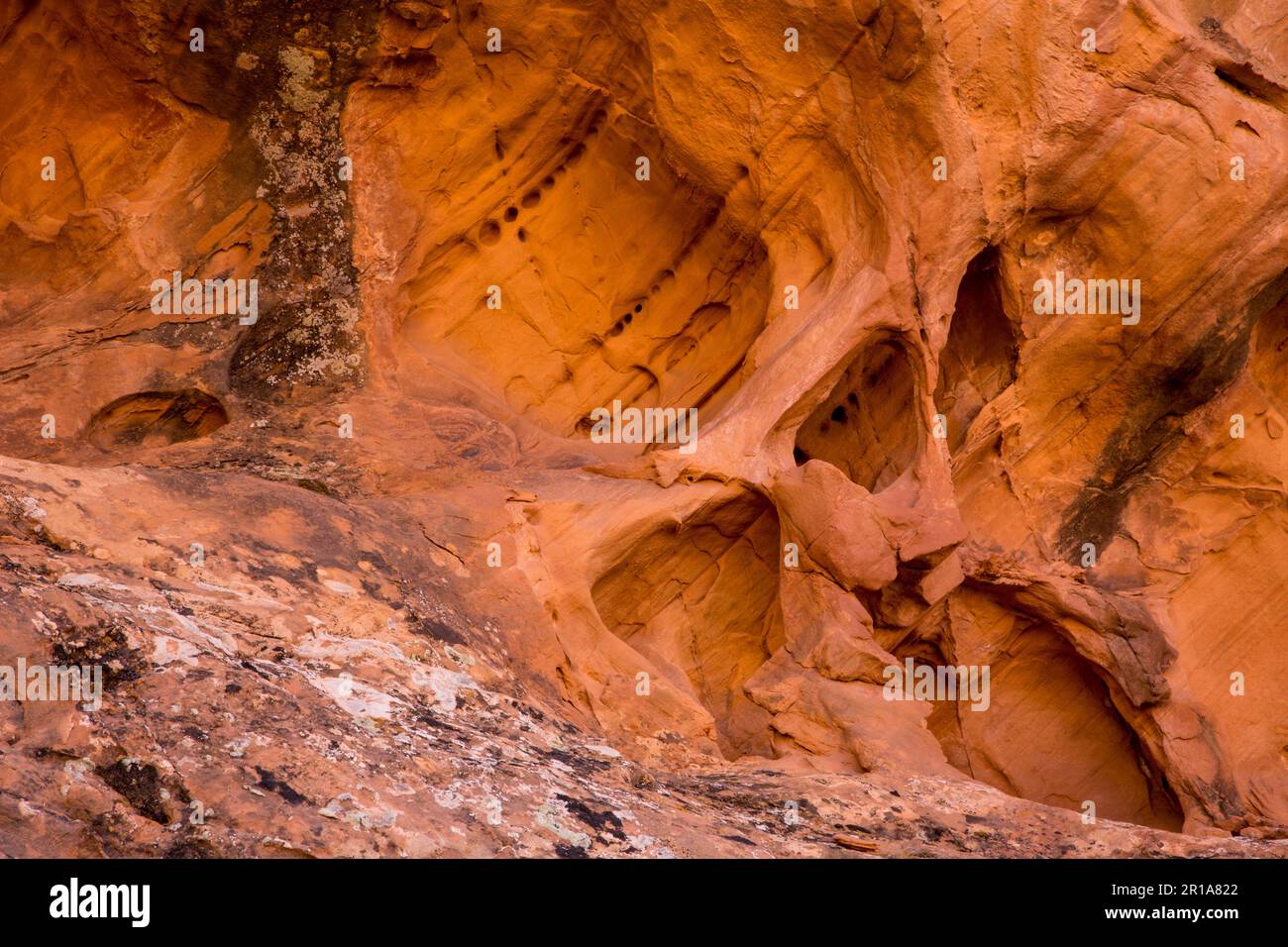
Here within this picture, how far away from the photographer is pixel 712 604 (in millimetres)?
8578

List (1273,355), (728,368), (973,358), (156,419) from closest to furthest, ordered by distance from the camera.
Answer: (156,419), (728,368), (973,358), (1273,355)

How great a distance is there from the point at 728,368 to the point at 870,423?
1063 millimetres

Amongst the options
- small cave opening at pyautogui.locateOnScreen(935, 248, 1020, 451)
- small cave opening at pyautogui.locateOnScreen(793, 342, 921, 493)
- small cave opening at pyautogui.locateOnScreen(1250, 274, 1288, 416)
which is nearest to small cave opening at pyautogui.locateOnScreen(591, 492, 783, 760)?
small cave opening at pyautogui.locateOnScreen(793, 342, 921, 493)

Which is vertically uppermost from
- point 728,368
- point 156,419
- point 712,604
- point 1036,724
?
point 728,368

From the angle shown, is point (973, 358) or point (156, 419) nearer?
point (156, 419)

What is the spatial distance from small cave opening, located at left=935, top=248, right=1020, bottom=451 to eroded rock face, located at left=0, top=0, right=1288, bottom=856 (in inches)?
1.0

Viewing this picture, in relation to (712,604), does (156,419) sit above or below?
above

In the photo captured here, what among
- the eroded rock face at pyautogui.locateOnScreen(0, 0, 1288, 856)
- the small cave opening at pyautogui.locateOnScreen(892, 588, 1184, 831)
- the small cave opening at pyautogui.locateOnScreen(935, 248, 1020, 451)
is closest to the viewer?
the eroded rock face at pyautogui.locateOnScreen(0, 0, 1288, 856)

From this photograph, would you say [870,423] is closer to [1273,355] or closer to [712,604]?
[712,604]

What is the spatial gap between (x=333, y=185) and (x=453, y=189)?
768 mm

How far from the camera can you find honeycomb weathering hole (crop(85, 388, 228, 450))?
782 centimetres

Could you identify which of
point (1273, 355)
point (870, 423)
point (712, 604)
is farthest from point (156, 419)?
point (1273, 355)

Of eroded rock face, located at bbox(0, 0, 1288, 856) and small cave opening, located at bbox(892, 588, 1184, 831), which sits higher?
eroded rock face, located at bbox(0, 0, 1288, 856)

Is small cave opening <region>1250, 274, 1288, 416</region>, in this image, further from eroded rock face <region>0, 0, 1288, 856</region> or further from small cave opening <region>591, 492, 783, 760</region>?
small cave opening <region>591, 492, 783, 760</region>
